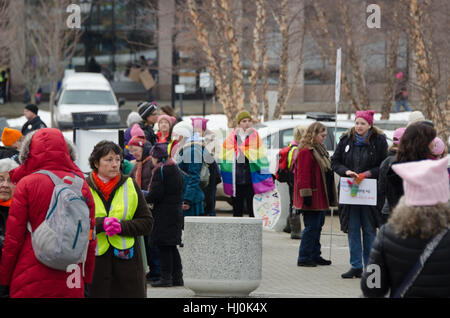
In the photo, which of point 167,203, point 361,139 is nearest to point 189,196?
point 167,203

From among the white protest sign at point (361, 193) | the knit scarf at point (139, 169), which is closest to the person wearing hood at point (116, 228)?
the knit scarf at point (139, 169)

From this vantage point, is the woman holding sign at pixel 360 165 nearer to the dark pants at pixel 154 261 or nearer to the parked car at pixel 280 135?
the dark pants at pixel 154 261

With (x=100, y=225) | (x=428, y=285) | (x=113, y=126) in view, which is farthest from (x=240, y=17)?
(x=428, y=285)

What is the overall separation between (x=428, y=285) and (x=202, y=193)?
649 centimetres

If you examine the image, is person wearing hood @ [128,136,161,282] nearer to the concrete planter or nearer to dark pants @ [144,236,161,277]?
dark pants @ [144,236,161,277]

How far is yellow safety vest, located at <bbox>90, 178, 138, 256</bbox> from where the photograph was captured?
22.9 feet

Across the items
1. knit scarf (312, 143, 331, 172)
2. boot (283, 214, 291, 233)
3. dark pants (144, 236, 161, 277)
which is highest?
knit scarf (312, 143, 331, 172)

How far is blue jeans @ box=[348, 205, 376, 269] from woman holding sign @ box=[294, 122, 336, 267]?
0.82m

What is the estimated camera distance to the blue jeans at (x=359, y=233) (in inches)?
406

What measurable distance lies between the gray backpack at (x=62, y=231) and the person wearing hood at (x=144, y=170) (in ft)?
13.9

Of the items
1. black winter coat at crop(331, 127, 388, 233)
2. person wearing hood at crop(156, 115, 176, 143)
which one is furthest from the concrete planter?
person wearing hood at crop(156, 115, 176, 143)

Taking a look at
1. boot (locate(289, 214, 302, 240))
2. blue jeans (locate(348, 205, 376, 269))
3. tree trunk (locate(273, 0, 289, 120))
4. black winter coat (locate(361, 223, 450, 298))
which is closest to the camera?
black winter coat (locate(361, 223, 450, 298))

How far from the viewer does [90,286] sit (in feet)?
22.6
